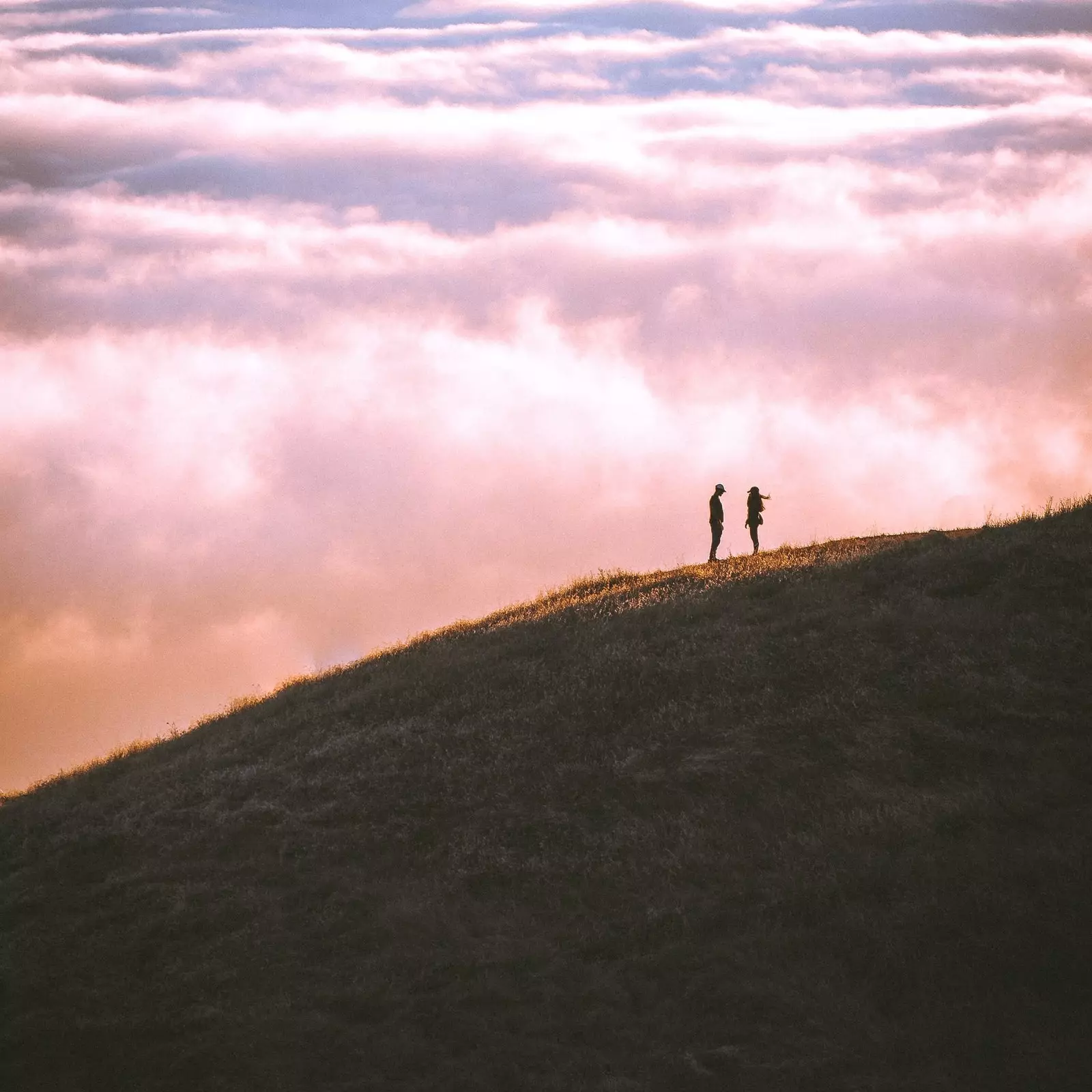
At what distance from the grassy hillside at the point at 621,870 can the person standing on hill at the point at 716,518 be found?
21.1 ft

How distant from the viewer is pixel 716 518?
31.9m

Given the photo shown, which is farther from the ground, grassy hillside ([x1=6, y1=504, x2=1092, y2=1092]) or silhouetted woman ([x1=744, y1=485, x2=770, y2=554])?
silhouetted woman ([x1=744, y1=485, x2=770, y2=554])

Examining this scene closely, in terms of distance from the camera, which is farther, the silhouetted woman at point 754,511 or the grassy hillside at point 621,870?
the silhouetted woman at point 754,511

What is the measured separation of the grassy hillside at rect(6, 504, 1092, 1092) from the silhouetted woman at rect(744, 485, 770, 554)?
657cm

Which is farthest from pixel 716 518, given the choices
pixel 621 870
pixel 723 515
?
pixel 621 870

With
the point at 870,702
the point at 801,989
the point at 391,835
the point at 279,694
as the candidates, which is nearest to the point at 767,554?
the point at 870,702

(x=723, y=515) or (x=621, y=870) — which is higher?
(x=723, y=515)

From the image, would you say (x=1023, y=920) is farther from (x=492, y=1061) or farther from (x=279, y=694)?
(x=279, y=694)

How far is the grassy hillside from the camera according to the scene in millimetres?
11969

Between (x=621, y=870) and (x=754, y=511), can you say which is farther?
(x=754, y=511)

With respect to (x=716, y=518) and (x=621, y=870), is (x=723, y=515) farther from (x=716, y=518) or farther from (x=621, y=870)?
(x=621, y=870)

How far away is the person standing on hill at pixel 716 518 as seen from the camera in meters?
31.3

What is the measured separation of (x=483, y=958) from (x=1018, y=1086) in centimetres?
653

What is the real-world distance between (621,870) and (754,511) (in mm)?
18260
